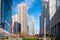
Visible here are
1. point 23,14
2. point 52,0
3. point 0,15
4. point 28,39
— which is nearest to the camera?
point 28,39

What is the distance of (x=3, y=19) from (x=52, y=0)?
32948mm

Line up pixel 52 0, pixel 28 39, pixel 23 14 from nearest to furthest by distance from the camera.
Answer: pixel 28 39 → pixel 23 14 → pixel 52 0

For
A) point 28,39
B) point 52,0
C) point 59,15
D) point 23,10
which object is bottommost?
point 28,39

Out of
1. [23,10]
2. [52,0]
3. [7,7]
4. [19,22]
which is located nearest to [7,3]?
[7,7]

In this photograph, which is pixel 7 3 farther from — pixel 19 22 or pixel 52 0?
pixel 52 0

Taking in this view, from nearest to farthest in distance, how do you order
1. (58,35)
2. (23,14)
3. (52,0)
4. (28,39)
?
(28,39) → (58,35) → (23,14) → (52,0)

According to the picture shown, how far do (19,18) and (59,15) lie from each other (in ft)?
153

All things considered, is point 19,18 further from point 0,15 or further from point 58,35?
point 58,35

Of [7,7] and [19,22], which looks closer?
[19,22]

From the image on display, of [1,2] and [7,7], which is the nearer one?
[1,2]

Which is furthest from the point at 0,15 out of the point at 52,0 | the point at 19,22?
the point at 52,0

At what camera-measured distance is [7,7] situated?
93250 mm

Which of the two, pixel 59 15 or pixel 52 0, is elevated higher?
pixel 52 0

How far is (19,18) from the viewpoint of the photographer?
86.4 metres
